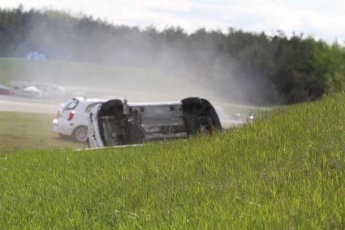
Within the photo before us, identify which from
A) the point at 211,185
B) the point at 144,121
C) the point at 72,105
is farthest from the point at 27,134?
the point at 211,185

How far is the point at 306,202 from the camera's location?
235 inches

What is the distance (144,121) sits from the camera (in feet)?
70.0

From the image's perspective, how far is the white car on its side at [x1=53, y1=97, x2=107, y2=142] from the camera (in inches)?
1155

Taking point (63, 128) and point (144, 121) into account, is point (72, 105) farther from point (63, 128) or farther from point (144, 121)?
point (144, 121)

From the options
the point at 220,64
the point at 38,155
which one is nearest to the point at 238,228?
the point at 38,155

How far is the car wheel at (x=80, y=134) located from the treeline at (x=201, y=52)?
38.8 meters

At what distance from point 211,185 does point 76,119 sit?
880 inches

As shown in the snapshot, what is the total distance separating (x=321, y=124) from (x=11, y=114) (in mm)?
30653

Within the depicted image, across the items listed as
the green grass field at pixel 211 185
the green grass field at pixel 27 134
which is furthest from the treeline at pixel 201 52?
the green grass field at pixel 211 185

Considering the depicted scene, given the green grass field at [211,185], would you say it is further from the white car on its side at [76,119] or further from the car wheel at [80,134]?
the car wheel at [80,134]

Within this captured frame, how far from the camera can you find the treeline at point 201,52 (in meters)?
79.8

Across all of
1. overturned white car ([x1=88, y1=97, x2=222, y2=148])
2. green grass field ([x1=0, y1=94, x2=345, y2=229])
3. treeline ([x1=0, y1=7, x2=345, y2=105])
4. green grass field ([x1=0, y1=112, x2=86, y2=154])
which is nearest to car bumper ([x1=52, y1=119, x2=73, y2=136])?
green grass field ([x1=0, y1=112, x2=86, y2=154])

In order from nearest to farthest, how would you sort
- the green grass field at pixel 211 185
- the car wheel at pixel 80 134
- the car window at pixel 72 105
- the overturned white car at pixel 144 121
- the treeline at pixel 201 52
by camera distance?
the green grass field at pixel 211 185 → the overturned white car at pixel 144 121 → the car wheel at pixel 80 134 → the car window at pixel 72 105 → the treeline at pixel 201 52

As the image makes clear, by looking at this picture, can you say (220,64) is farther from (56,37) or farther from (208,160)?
(208,160)
